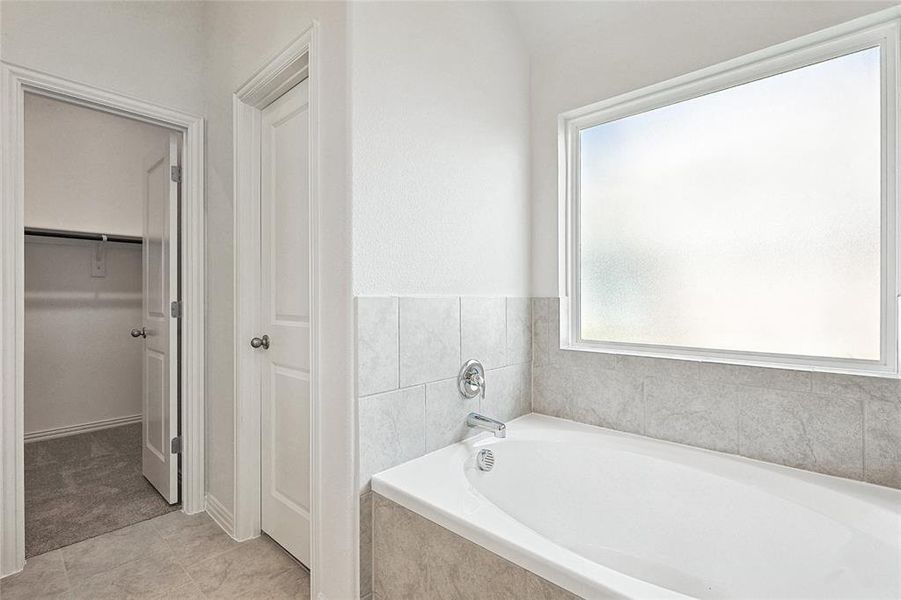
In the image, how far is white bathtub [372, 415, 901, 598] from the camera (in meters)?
1.08

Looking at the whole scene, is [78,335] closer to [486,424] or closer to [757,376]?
[486,424]

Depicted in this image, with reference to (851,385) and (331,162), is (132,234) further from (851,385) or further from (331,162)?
(851,385)

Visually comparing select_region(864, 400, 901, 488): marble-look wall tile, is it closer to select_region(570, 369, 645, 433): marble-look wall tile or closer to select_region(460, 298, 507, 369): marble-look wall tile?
select_region(570, 369, 645, 433): marble-look wall tile

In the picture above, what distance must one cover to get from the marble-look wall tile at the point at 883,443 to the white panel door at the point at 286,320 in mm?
1901

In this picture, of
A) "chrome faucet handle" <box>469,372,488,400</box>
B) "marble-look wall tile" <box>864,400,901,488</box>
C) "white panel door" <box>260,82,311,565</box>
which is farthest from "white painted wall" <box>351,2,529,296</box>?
"marble-look wall tile" <box>864,400,901,488</box>

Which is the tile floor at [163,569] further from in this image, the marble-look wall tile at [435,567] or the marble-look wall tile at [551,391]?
the marble-look wall tile at [551,391]

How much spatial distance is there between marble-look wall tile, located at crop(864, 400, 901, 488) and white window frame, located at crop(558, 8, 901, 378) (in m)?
0.11

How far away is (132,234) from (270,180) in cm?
266

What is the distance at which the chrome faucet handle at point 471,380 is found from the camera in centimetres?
173

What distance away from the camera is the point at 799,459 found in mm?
1453

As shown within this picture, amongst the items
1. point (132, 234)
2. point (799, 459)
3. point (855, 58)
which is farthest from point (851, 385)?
point (132, 234)

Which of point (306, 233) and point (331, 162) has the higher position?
point (331, 162)

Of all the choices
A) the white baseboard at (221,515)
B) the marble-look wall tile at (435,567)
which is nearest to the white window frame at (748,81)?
the marble-look wall tile at (435,567)

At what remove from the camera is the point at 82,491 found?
2.46 meters
